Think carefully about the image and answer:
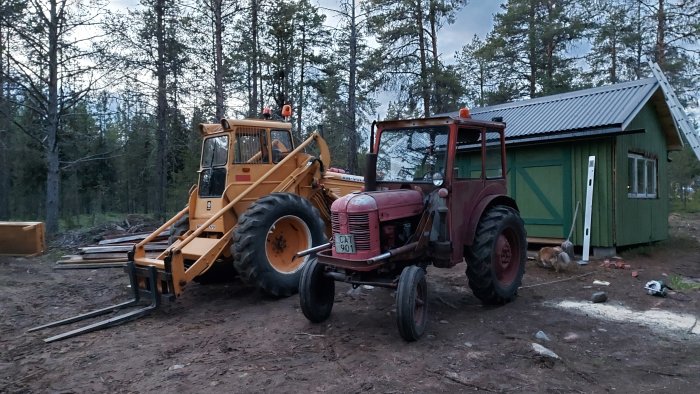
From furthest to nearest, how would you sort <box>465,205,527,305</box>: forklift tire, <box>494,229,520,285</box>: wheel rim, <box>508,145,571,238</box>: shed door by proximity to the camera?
<box>508,145,571,238</box>: shed door, <box>494,229,520,285</box>: wheel rim, <box>465,205,527,305</box>: forklift tire

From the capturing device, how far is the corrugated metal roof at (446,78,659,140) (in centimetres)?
951

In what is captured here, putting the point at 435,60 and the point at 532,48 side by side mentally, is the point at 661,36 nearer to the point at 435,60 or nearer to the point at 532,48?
the point at 532,48

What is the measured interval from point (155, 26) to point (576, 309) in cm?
1632

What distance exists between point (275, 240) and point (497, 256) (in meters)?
3.17

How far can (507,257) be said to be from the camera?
6445 millimetres

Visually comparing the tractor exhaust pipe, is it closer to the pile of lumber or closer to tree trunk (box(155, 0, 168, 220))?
the pile of lumber

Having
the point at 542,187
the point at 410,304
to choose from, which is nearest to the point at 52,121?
the point at 410,304

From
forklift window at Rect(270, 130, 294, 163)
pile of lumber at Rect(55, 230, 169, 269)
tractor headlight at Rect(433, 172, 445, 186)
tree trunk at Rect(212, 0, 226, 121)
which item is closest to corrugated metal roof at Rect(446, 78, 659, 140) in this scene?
forklift window at Rect(270, 130, 294, 163)

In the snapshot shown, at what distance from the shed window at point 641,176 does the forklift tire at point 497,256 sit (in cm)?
525

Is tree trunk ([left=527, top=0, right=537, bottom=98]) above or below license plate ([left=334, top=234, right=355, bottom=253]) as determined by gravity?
above

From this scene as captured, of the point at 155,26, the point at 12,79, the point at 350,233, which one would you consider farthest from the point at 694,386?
the point at 155,26

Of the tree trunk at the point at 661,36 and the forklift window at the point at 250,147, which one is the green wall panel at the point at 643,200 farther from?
the tree trunk at the point at 661,36

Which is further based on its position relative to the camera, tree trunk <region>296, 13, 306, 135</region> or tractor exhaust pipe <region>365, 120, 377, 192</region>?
tree trunk <region>296, 13, 306, 135</region>

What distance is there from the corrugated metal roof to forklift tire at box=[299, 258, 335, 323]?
6790mm
